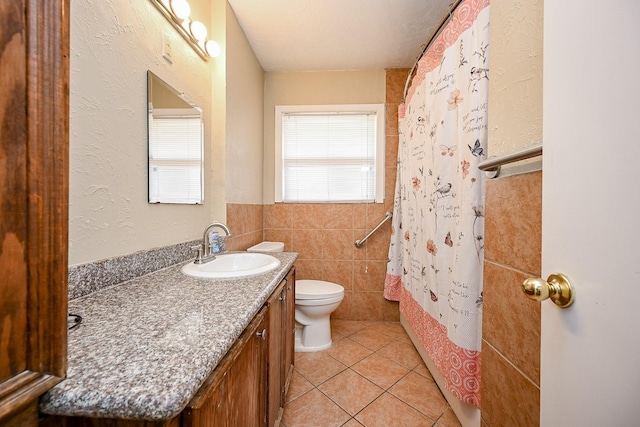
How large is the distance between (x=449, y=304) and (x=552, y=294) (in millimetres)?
796

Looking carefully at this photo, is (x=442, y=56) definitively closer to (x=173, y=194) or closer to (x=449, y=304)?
(x=449, y=304)

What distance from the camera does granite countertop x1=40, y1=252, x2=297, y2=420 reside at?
339 millimetres

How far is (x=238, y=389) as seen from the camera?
61cm

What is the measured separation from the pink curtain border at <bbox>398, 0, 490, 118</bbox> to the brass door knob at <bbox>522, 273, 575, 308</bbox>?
1.07 meters

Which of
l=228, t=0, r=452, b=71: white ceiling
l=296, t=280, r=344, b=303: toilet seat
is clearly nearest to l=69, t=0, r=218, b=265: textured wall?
l=228, t=0, r=452, b=71: white ceiling

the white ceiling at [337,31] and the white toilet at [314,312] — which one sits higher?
the white ceiling at [337,31]

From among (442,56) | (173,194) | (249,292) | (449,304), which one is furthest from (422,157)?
(173,194)

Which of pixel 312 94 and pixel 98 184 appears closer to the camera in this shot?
pixel 98 184

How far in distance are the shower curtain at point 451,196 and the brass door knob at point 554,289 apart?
609 millimetres

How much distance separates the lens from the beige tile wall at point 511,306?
2.02ft

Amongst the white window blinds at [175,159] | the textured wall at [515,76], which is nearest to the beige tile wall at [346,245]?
the white window blinds at [175,159]

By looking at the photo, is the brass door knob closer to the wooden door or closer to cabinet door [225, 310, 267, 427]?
the wooden door

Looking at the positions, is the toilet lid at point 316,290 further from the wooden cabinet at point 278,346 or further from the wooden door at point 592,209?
the wooden door at point 592,209

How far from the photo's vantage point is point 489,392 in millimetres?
789
